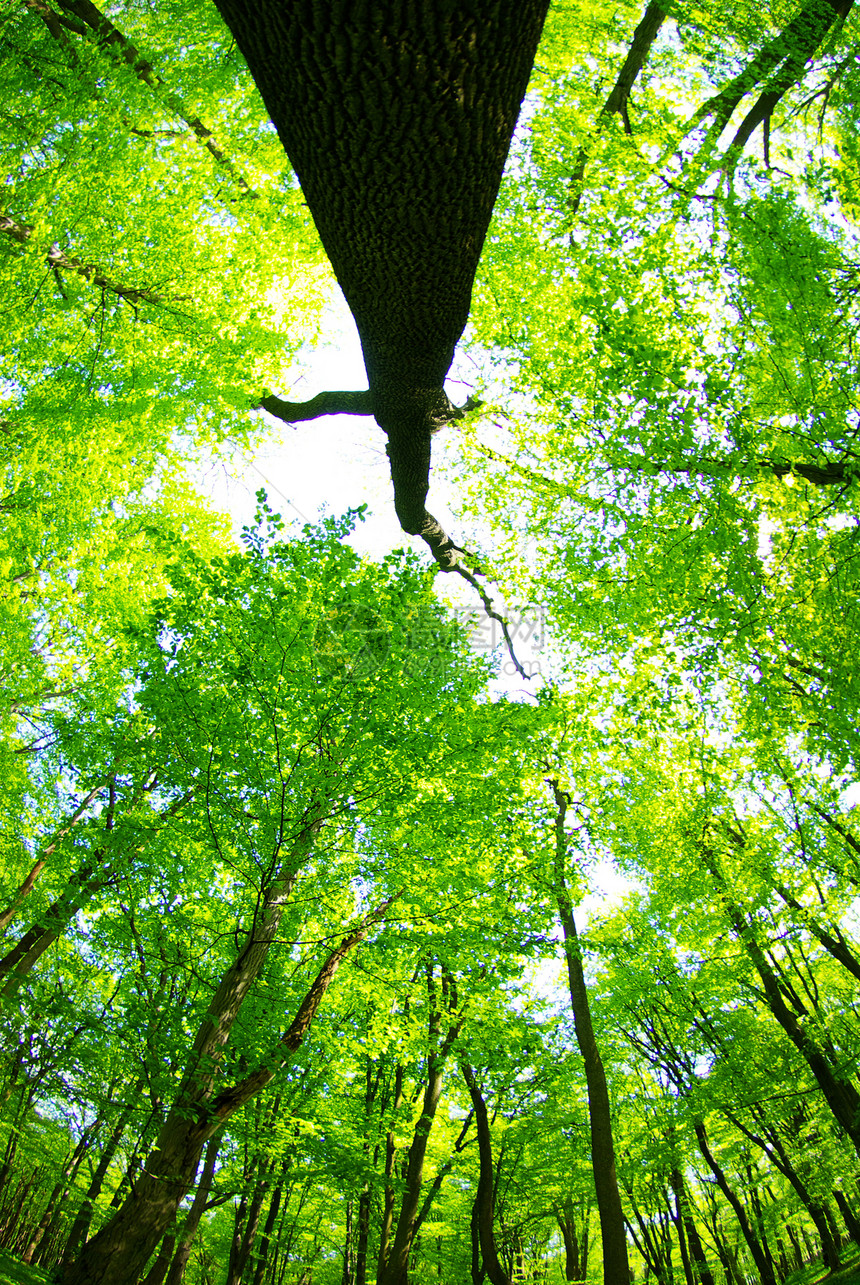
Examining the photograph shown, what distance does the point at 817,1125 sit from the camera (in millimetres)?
10320

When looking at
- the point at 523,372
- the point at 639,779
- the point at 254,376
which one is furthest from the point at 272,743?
the point at 639,779

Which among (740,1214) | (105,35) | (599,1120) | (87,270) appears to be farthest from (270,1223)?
(105,35)

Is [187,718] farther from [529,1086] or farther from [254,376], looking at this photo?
[529,1086]

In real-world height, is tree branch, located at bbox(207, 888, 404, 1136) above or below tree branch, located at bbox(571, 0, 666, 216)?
below

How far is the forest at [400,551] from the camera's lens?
15.2ft

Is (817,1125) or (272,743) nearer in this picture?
(272,743)

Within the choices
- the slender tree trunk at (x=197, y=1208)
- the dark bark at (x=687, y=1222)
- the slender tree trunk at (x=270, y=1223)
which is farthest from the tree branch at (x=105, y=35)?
the dark bark at (x=687, y=1222)

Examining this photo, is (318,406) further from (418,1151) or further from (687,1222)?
(687,1222)

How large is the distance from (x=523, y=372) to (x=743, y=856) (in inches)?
322

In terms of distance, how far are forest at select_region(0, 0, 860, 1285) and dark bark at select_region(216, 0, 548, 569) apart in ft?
0.05

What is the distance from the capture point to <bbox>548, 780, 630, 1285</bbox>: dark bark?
767 cm

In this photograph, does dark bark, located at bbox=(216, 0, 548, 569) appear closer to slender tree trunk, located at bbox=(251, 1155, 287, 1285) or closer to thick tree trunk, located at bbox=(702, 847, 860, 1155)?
thick tree trunk, located at bbox=(702, 847, 860, 1155)

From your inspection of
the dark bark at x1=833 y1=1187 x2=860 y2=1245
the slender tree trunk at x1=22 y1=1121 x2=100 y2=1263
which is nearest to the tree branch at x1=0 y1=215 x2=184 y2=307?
the slender tree trunk at x1=22 y1=1121 x2=100 y2=1263

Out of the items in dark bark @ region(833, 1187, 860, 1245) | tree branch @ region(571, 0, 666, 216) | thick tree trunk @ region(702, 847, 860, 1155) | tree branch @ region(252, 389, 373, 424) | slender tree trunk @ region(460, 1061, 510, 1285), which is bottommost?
slender tree trunk @ region(460, 1061, 510, 1285)
